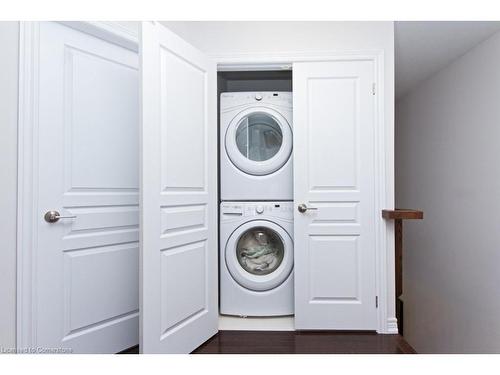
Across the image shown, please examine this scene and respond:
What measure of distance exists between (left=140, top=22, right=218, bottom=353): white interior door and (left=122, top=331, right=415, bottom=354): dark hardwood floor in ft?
0.43

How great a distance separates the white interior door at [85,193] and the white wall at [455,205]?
8.25ft

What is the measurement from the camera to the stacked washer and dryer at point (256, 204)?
2.56 meters

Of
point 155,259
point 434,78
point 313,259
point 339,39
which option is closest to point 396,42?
point 339,39

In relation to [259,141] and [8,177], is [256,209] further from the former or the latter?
[8,177]

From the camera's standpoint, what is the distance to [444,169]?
3205 millimetres

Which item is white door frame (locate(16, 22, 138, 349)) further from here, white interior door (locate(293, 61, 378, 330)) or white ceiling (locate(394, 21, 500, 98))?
white ceiling (locate(394, 21, 500, 98))

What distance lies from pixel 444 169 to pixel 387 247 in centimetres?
139

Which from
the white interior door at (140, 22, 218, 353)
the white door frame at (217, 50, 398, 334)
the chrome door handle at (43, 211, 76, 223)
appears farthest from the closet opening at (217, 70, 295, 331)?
the chrome door handle at (43, 211, 76, 223)

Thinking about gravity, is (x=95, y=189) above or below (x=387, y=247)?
above

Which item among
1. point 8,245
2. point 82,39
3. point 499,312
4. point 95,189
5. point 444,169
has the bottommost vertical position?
point 499,312

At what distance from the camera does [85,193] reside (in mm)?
1857

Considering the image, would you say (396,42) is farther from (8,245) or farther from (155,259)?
(8,245)

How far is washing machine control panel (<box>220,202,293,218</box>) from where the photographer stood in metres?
2.56

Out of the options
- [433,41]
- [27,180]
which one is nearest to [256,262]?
[27,180]
